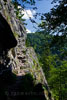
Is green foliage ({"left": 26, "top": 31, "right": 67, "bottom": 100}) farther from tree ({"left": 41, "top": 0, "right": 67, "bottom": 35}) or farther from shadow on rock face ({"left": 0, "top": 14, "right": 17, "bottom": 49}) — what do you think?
shadow on rock face ({"left": 0, "top": 14, "right": 17, "bottom": 49})

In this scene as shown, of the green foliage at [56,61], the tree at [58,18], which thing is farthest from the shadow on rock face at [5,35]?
the tree at [58,18]

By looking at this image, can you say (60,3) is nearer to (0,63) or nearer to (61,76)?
(0,63)

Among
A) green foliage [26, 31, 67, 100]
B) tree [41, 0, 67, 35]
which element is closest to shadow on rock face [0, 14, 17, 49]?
green foliage [26, 31, 67, 100]

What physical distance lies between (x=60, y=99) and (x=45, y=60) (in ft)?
55.6

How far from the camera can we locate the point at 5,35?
13281 millimetres

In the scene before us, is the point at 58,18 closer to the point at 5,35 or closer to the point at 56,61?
the point at 5,35

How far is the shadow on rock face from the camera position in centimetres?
1217

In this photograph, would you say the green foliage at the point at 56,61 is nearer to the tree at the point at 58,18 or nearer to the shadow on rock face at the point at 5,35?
the tree at the point at 58,18

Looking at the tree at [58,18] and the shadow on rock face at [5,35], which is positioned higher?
the shadow on rock face at [5,35]

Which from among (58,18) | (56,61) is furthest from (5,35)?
(56,61)

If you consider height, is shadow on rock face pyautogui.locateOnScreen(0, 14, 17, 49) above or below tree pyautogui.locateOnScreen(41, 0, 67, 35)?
above

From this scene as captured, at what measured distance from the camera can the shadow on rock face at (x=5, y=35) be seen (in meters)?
12.2

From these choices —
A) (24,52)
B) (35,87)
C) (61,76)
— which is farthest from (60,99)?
(35,87)

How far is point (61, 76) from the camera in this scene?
23.6 meters
